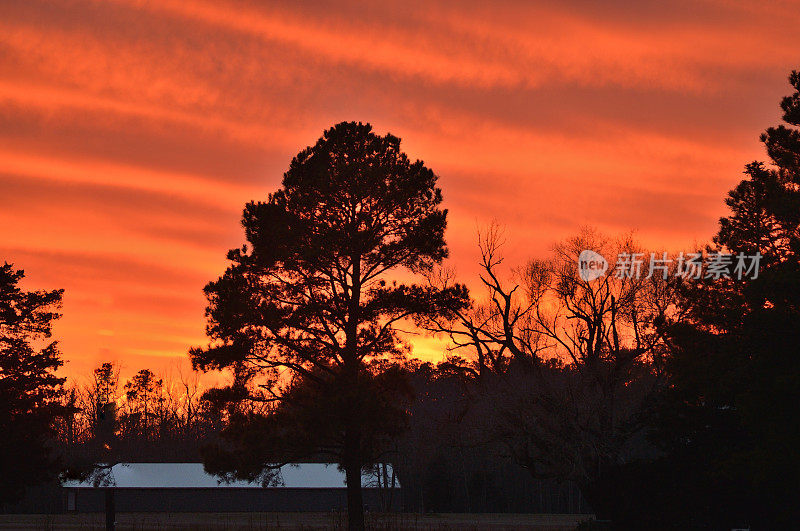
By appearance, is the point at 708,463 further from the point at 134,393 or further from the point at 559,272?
the point at 134,393

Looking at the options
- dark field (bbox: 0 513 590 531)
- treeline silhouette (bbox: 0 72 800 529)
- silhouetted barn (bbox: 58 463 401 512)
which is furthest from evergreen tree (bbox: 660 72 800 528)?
silhouetted barn (bbox: 58 463 401 512)

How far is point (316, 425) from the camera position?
39.0 meters

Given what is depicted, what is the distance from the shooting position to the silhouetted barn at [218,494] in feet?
282

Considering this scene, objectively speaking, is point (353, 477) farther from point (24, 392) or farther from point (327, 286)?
point (24, 392)

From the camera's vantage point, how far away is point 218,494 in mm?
86688

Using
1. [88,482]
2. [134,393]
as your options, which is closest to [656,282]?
[88,482]

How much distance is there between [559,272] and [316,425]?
20.1 metres

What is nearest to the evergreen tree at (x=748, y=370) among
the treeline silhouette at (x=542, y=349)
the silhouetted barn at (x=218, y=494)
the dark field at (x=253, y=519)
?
the treeline silhouette at (x=542, y=349)

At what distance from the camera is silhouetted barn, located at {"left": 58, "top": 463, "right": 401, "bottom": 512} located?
3388 inches

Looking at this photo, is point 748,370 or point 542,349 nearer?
point 748,370

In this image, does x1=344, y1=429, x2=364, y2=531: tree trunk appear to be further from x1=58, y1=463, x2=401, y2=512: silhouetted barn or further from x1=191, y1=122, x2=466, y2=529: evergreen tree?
x1=58, y1=463, x2=401, y2=512: silhouetted barn

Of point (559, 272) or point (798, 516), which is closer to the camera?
point (798, 516)

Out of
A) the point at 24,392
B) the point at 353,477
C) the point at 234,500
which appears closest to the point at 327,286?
the point at 353,477

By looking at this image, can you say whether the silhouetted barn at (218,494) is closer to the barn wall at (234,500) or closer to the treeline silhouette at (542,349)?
the barn wall at (234,500)
